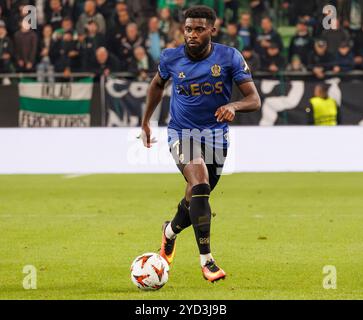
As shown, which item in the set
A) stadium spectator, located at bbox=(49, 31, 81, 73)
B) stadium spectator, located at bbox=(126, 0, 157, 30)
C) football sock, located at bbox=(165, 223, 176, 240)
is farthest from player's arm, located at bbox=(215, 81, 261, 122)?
stadium spectator, located at bbox=(126, 0, 157, 30)

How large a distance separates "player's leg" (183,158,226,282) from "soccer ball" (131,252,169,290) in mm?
334

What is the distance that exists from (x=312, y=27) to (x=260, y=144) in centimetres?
457

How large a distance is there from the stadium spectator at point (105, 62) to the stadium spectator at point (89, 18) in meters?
0.82

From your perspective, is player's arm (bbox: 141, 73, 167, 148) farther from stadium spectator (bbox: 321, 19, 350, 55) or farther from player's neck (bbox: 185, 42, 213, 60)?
stadium spectator (bbox: 321, 19, 350, 55)

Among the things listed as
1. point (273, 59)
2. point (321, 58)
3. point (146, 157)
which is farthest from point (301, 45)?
point (146, 157)

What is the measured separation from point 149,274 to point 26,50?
15.3 m

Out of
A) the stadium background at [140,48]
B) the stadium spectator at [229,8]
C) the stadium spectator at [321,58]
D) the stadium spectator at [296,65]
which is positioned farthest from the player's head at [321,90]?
the stadium spectator at [229,8]

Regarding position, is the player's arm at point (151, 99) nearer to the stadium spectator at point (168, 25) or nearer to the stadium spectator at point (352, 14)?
the stadium spectator at point (168, 25)

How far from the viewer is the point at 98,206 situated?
1477 cm

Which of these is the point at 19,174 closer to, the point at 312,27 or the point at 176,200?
the point at 176,200

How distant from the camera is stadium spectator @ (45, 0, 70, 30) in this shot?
75.6ft

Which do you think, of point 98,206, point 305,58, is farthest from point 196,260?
point 305,58

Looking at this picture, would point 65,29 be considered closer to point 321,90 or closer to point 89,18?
point 89,18

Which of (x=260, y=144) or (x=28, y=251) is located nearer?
(x=28, y=251)
